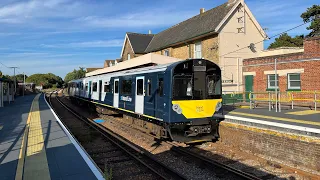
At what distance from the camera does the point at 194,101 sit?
9484 mm

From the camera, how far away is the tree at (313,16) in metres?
33.4

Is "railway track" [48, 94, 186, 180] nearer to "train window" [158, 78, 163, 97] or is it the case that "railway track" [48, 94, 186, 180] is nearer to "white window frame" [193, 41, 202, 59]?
"train window" [158, 78, 163, 97]

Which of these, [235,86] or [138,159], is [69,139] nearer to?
[138,159]

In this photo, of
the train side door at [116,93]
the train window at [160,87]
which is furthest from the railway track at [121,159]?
the train side door at [116,93]

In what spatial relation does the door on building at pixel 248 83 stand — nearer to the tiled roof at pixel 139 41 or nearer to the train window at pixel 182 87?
the train window at pixel 182 87

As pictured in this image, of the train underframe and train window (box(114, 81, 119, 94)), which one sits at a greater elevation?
train window (box(114, 81, 119, 94))

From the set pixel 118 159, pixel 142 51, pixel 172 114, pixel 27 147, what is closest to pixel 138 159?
pixel 118 159

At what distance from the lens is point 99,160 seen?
8461 mm

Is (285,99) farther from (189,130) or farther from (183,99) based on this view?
(183,99)

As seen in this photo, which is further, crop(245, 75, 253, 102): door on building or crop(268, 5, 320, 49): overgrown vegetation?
crop(268, 5, 320, 49): overgrown vegetation

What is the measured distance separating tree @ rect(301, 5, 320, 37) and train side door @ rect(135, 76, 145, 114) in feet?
95.2

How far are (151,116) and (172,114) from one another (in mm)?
1663

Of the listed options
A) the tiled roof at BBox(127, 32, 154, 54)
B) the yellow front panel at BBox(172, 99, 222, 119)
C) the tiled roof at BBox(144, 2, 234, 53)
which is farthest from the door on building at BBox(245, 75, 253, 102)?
the tiled roof at BBox(127, 32, 154, 54)

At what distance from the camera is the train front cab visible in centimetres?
925
